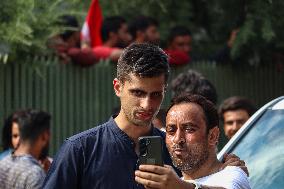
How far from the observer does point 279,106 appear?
5.78 meters

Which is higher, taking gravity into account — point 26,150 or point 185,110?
point 185,110

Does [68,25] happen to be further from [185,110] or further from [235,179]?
[235,179]

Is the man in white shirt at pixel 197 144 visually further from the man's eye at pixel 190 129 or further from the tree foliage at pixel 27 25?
the tree foliage at pixel 27 25

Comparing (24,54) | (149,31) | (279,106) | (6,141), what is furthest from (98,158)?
(149,31)

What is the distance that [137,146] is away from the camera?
4930mm

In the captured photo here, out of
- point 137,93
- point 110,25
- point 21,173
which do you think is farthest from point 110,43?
point 137,93

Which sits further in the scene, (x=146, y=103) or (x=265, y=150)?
(x=265, y=150)

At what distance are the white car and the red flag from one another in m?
5.46

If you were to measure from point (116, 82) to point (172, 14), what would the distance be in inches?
319

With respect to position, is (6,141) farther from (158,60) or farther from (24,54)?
(158,60)

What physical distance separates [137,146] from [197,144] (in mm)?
620

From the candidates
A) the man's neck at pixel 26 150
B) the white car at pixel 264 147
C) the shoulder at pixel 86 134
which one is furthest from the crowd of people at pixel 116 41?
the shoulder at pixel 86 134

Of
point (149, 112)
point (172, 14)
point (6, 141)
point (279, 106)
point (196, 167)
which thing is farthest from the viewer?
point (172, 14)

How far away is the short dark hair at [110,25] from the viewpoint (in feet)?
36.3
